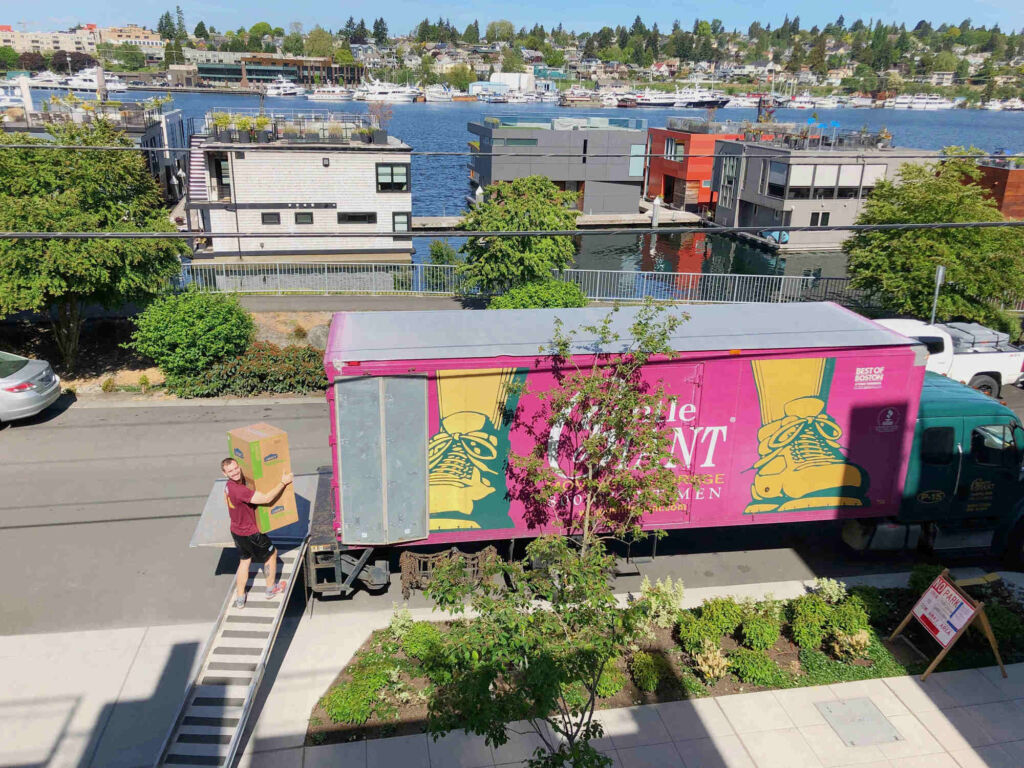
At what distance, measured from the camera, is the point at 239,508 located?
382 inches

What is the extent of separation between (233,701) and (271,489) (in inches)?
110

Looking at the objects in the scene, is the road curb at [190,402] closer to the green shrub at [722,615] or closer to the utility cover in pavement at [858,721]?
the green shrub at [722,615]

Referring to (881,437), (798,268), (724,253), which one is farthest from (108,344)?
(724,253)

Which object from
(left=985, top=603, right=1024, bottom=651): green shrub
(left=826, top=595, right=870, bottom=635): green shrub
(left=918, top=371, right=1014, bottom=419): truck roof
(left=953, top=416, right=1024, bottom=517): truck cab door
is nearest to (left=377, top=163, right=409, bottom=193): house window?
(left=918, top=371, right=1014, bottom=419): truck roof

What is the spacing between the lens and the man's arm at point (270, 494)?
991 centimetres

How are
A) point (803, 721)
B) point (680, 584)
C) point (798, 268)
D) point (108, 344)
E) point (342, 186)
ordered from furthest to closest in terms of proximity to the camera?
1. point (798, 268)
2. point (342, 186)
3. point (108, 344)
4. point (680, 584)
5. point (803, 721)

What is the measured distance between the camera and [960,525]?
40.0ft

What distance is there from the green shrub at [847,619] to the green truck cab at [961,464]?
1990 millimetres

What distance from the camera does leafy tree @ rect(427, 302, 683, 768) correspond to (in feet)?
21.0

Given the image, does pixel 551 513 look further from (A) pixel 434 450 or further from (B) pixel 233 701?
(B) pixel 233 701

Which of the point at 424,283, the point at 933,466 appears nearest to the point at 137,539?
the point at 933,466

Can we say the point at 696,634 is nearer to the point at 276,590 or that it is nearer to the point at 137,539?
the point at 276,590

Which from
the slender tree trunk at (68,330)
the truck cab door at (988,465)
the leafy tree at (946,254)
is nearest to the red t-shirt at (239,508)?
the truck cab door at (988,465)

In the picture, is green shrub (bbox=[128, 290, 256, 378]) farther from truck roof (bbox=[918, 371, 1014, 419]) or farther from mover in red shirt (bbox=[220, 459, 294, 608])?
truck roof (bbox=[918, 371, 1014, 419])
